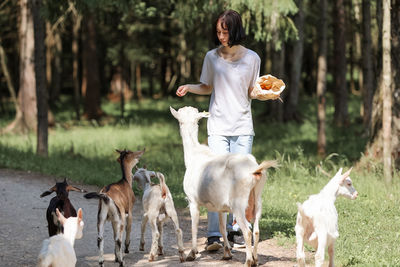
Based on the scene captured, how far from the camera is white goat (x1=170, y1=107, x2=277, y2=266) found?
6409mm

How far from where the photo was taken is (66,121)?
2739 cm

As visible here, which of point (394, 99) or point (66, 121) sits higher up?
point (394, 99)

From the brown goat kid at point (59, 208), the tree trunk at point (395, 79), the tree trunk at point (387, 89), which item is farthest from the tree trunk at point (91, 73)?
the brown goat kid at point (59, 208)

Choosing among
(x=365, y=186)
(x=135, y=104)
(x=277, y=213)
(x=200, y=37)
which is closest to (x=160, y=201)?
(x=277, y=213)

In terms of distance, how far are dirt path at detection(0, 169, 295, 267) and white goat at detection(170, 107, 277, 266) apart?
50 cm

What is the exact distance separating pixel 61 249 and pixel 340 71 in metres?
20.1

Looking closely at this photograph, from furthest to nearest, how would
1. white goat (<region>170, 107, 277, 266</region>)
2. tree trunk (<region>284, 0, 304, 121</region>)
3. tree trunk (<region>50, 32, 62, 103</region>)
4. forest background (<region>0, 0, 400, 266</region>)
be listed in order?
tree trunk (<region>50, 32, 62, 103</region>)
tree trunk (<region>284, 0, 304, 121</region>)
forest background (<region>0, 0, 400, 266</region>)
white goat (<region>170, 107, 277, 266</region>)

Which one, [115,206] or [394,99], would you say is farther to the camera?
[394,99]

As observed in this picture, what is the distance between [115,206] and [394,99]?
26.7ft

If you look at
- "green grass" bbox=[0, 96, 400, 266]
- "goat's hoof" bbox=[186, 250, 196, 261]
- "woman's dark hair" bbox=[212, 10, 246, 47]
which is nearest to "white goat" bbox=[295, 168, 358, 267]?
"green grass" bbox=[0, 96, 400, 266]

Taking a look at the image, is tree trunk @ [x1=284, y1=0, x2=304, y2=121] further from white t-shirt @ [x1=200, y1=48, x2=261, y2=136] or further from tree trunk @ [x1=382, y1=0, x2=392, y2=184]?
white t-shirt @ [x1=200, y1=48, x2=261, y2=136]

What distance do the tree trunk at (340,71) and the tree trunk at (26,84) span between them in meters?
11.1

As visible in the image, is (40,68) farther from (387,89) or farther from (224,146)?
(224,146)

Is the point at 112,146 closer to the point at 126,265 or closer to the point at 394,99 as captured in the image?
the point at 394,99
